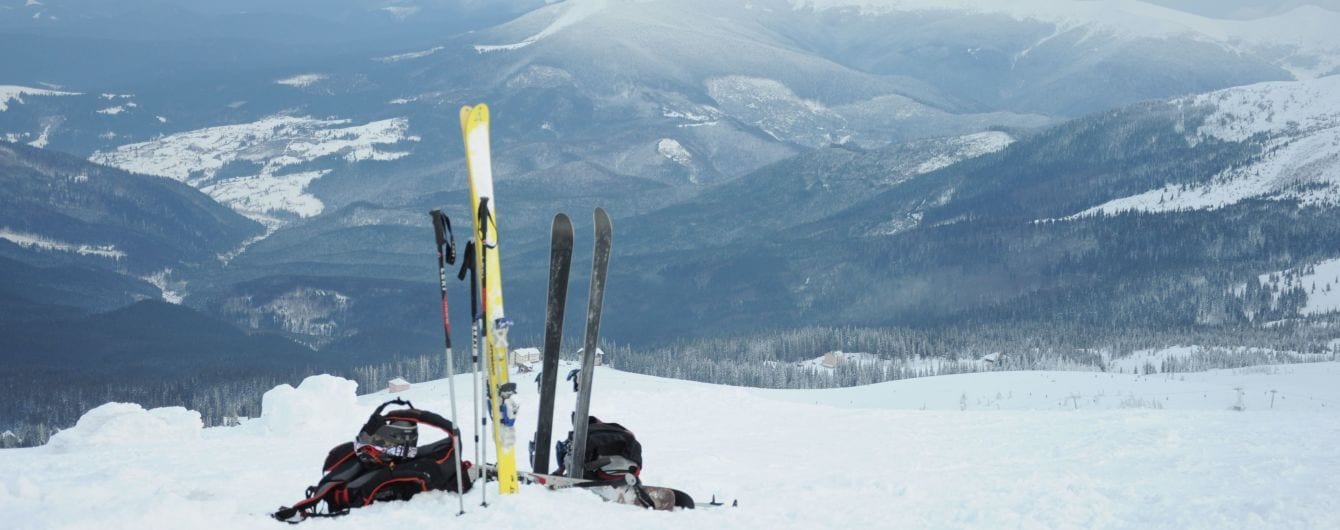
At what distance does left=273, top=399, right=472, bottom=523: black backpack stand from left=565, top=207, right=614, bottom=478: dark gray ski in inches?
78.4

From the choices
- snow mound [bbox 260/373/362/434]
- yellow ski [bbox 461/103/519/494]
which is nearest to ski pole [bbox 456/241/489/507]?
yellow ski [bbox 461/103/519/494]

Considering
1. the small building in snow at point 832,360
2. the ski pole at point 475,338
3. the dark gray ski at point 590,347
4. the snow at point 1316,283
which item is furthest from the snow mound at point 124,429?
the snow at point 1316,283

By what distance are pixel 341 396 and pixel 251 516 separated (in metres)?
21.1

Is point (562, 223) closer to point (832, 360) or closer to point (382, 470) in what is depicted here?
point (382, 470)

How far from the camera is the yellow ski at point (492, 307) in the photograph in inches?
613

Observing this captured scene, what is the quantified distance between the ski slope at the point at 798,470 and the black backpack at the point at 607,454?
1.61 meters

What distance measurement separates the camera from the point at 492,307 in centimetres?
1653

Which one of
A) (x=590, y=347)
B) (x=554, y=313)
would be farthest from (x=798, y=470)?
(x=554, y=313)

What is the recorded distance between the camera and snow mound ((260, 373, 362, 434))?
96.9 ft

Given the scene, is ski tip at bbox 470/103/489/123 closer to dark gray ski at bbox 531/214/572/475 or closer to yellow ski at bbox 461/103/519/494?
yellow ski at bbox 461/103/519/494

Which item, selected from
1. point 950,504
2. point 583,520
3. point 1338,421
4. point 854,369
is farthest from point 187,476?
point 854,369

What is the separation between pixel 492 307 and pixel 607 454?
9.58ft

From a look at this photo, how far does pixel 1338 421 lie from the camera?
23438 mm

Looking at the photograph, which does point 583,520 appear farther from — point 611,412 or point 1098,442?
point 611,412
